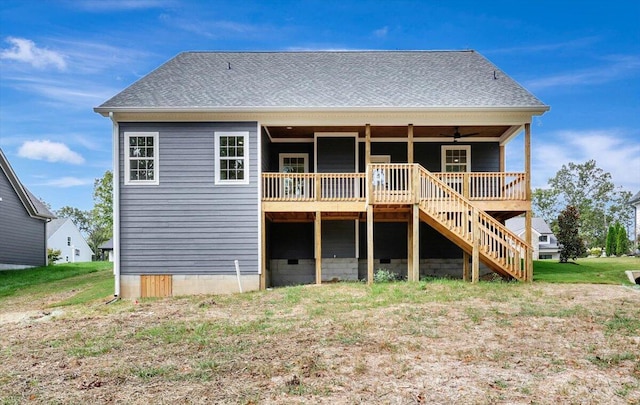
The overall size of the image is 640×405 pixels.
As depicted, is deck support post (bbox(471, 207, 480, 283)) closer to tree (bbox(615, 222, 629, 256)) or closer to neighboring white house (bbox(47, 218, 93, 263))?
tree (bbox(615, 222, 629, 256))

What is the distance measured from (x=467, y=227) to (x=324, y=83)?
21.8 ft

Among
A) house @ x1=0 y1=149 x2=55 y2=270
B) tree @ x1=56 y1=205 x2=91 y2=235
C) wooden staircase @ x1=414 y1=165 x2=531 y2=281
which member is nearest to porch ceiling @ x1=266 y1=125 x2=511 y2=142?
wooden staircase @ x1=414 y1=165 x2=531 y2=281

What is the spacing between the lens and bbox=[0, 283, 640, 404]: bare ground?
19.8ft

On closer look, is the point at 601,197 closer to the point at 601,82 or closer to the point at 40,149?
the point at 601,82

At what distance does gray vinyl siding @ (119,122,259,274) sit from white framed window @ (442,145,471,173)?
666cm

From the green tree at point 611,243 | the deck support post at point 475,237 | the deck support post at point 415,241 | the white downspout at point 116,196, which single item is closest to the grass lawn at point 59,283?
the white downspout at point 116,196

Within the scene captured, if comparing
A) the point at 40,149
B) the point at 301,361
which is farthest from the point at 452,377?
the point at 40,149

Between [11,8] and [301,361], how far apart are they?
52.4 ft

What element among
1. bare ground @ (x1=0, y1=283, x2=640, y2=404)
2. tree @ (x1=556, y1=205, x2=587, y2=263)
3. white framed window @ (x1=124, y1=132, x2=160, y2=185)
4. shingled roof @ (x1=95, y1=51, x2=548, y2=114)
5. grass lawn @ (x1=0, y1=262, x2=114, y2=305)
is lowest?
grass lawn @ (x1=0, y1=262, x2=114, y2=305)

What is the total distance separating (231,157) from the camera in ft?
49.7

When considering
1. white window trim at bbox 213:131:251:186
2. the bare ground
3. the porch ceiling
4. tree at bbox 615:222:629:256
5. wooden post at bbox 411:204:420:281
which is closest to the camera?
the bare ground

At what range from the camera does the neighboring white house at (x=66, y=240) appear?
46.9 m

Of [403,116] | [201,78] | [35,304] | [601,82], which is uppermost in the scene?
[601,82]

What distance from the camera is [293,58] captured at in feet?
63.2
